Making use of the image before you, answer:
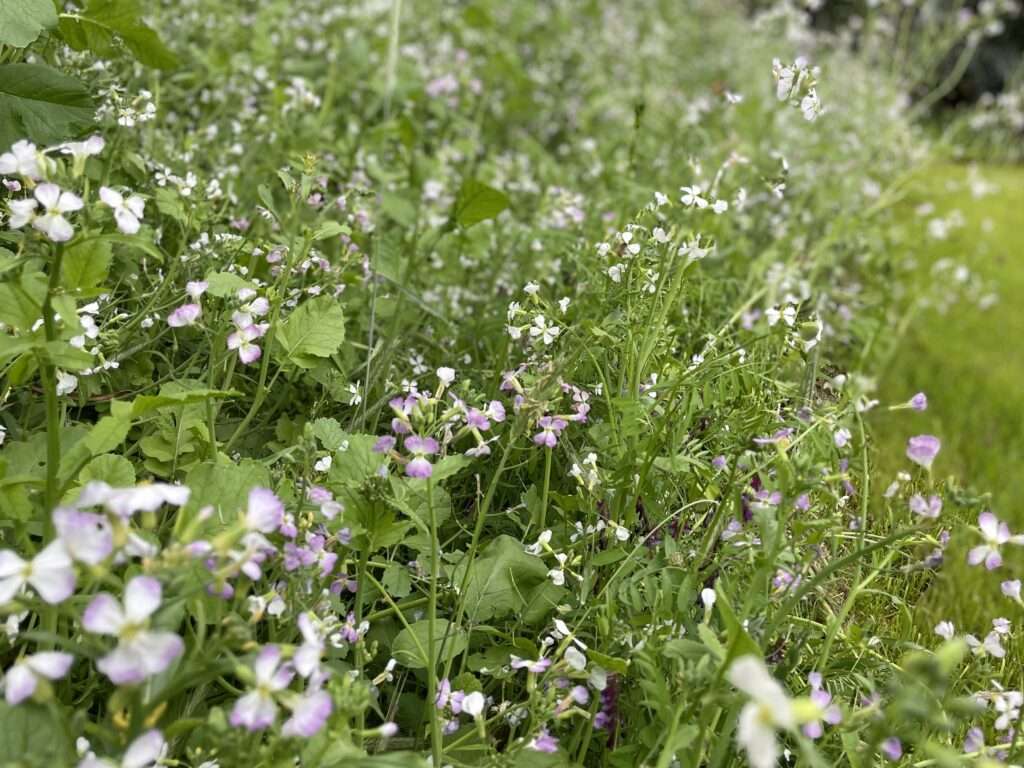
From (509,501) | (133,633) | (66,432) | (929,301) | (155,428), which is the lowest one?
(929,301)

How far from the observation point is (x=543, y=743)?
3.62 ft

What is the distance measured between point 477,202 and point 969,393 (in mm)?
1811

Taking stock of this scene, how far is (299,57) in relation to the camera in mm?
3393

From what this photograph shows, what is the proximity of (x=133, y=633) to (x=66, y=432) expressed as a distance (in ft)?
1.88

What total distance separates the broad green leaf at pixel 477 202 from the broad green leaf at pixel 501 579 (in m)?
0.86

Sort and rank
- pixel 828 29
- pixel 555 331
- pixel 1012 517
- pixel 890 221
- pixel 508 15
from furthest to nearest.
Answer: pixel 828 29
pixel 508 15
pixel 890 221
pixel 1012 517
pixel 555 331

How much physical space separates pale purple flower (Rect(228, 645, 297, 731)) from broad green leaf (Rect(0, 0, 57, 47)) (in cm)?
113

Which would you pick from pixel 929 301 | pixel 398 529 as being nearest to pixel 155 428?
pixel 398 529

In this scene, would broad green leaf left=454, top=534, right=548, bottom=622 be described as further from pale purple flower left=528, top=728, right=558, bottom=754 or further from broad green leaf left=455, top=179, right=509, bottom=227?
broad green leaf left=455, top=179, right=509, bottom=227

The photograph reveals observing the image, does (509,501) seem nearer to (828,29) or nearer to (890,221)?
(890,221)

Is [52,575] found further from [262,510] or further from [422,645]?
[422,645]

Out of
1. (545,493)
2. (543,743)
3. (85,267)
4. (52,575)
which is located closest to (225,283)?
(85,267)

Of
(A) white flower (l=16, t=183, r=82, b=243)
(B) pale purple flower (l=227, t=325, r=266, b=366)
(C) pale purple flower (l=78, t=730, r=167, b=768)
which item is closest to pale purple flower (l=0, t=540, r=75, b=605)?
(C) pale purple flower (l=78, t=730, r=167, b=768)

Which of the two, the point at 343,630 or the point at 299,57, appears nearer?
the point at 343,630
